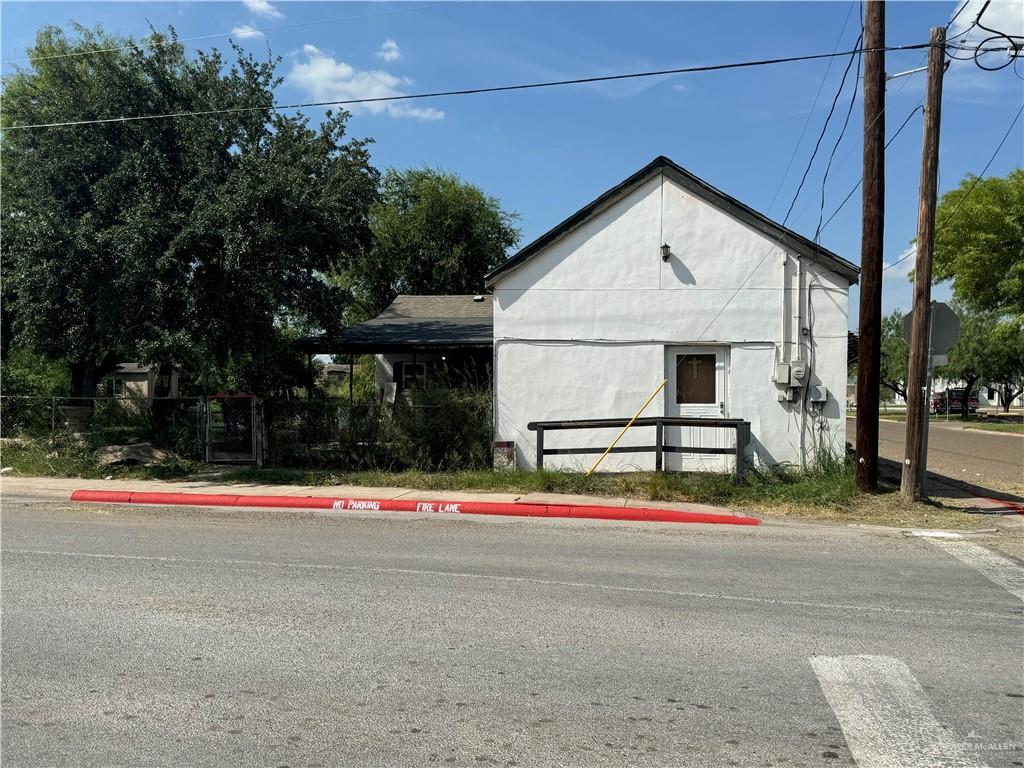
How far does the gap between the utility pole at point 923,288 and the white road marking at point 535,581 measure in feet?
19.8

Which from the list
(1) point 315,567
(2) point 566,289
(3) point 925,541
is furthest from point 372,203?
(3) point 925,541

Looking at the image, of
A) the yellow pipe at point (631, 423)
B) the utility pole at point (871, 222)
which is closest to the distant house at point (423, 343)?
the yellow pipe at point (631, 423)

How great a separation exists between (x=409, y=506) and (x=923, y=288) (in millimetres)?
8535

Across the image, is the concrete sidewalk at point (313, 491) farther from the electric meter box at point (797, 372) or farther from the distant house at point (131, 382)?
the distant house at point (131, 382)

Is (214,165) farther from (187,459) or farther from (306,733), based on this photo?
(306,733)

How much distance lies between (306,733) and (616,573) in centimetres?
411

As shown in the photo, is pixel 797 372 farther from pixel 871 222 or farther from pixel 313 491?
pixel 313 491

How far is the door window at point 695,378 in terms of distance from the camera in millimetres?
14539

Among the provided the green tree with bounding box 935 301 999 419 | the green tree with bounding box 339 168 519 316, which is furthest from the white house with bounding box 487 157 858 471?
the green tree with bounding box 935 301 999 419

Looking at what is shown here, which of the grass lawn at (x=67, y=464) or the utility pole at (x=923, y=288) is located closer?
the utility pole at (x=923, y=288)

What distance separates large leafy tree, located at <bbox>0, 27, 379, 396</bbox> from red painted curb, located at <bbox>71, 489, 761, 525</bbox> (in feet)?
9.59

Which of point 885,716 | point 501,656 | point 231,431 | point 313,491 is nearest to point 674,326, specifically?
point 313,491

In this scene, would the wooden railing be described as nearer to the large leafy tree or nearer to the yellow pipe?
the yellow pipe

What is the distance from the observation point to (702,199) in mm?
14375
